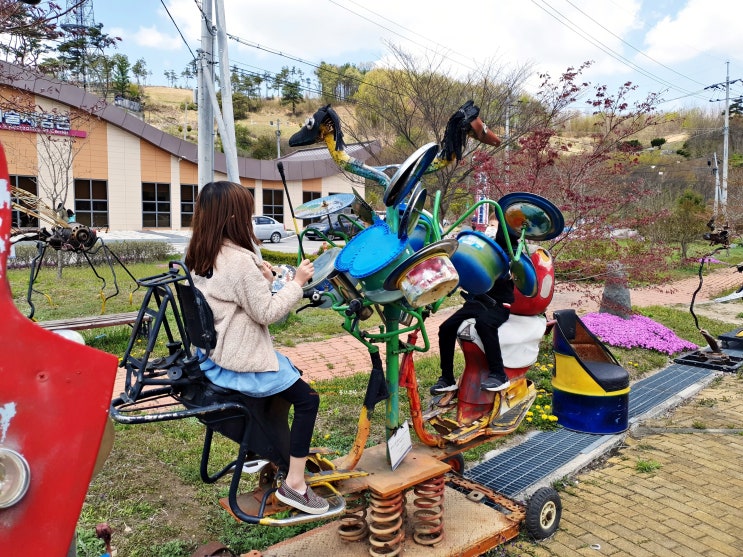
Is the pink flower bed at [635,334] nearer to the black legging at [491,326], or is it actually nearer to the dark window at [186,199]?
the black legging at [491,326]

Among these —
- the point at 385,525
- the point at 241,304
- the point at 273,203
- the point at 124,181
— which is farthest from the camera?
the point at 273,203

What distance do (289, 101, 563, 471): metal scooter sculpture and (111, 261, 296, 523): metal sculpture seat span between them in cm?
55

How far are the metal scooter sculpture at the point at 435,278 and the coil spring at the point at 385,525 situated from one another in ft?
0.80

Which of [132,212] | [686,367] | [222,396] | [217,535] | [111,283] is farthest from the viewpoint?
[132,212]

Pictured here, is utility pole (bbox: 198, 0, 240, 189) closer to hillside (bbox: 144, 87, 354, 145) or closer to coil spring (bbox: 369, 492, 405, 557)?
coil spring (bbox: 369, 492, 405, 557)

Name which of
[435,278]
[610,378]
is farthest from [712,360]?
[435,278]

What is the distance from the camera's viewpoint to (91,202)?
28.9 m

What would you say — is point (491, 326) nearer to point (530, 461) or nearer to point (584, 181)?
point (530, 461)

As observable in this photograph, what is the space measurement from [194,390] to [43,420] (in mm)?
1140

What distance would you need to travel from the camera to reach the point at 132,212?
30016mm

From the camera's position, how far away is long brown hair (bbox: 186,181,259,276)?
2348 mm

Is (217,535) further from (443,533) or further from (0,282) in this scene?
(0,282)

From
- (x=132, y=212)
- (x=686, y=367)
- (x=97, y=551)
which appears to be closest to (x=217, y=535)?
(x=97, y=551)

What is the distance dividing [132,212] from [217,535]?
2968cm
